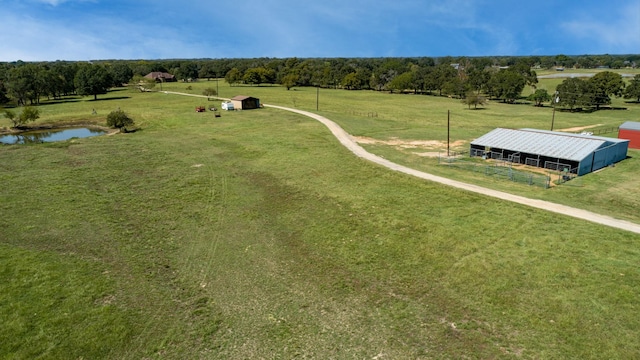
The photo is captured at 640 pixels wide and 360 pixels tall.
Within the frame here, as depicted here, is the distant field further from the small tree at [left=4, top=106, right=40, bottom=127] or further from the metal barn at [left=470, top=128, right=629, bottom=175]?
the small tree at [left=4, top=106, right=40, bottom=127]

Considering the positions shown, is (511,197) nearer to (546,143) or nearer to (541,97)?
(546,143)

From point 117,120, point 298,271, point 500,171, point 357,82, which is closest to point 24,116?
point 117,120

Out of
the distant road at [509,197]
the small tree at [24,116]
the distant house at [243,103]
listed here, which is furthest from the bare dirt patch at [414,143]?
the small tree at [24,116]

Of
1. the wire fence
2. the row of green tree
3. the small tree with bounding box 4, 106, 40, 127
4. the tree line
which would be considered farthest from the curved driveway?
the row of green tree

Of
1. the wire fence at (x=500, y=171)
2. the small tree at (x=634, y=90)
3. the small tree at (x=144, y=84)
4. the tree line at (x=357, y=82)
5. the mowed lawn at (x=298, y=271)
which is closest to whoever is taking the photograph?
the mowed lawn at (x=298, y=271)

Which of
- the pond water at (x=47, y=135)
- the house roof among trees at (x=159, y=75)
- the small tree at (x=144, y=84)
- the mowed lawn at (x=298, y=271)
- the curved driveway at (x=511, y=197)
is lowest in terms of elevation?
the mowed lawn at (x=298, y=271)

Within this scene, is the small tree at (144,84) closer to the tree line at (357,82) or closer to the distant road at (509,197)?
the tree line at (357,82)
